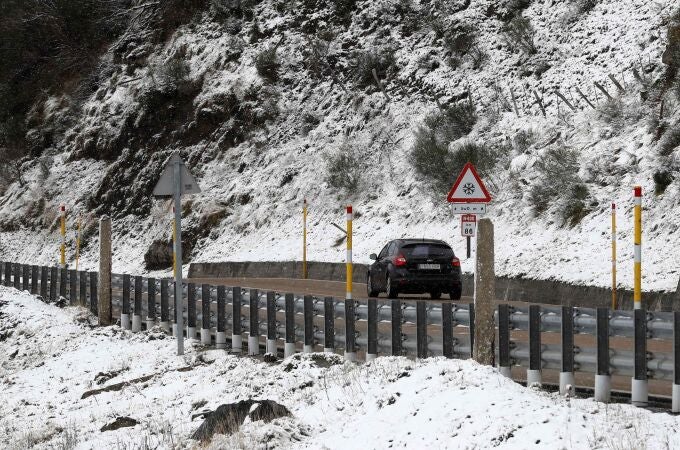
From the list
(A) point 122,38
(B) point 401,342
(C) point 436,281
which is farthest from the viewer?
(A) point 122,38

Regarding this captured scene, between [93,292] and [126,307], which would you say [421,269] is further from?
[93,292]

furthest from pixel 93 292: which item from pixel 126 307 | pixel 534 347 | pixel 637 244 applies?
pixel 534 347

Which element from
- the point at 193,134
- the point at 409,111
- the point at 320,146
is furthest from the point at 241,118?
the point at 409,111

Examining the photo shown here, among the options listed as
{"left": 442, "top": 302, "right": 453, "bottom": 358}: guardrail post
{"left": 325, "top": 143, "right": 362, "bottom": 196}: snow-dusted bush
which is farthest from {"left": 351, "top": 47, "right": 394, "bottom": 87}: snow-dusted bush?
{"left": 442, "top": 302, "right": 453, "bottom": 358}: guardrail post

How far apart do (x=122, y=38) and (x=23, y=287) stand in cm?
3248

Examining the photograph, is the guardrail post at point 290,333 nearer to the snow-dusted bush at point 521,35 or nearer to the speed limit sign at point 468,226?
the speed limit sign at point 468,226

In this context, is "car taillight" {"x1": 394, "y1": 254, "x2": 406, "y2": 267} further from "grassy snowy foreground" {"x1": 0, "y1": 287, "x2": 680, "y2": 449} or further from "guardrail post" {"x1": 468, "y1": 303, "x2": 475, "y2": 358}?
"guardrail post" {"x1": 468, "y1": 303, "x2": 475, "y2": 358}

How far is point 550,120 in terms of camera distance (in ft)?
114

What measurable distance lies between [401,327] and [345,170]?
27.3m

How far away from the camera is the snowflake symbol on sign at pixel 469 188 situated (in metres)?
14.2

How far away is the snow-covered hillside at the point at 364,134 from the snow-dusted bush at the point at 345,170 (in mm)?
111

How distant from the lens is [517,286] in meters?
25.9

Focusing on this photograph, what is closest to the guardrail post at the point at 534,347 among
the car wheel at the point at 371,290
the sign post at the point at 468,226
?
the sign post at the point at 468,226

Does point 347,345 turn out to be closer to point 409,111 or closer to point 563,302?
point 563,302
